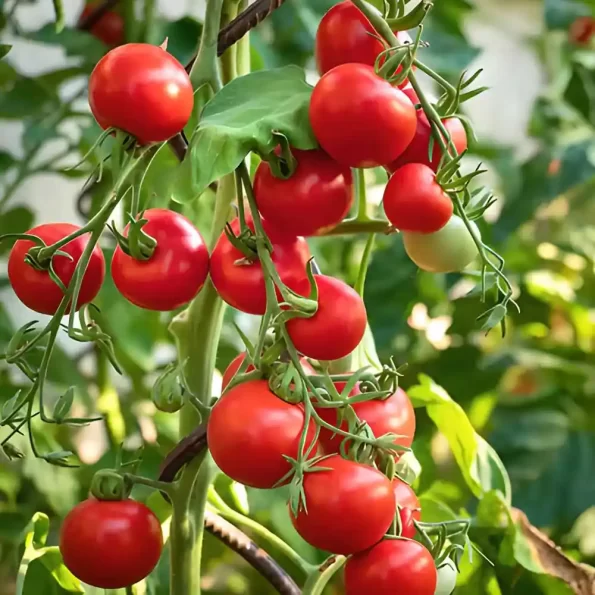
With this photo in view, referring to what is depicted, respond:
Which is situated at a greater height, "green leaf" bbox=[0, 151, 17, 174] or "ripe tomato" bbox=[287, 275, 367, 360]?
"ripe tomato" bbox=[287, 275, 367, 360]

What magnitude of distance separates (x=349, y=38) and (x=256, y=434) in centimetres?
16

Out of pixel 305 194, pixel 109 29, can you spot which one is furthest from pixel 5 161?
pixel 305 194

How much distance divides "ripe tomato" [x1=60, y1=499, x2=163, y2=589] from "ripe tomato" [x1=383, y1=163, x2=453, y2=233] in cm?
16

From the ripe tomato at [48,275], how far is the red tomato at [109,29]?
53cm

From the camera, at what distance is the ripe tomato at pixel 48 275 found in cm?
29

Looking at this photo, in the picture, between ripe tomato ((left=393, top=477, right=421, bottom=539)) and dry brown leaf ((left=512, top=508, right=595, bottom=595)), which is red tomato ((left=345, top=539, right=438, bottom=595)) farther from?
dry brown leaf ((left=512, top=508, right=595, bottom=595))

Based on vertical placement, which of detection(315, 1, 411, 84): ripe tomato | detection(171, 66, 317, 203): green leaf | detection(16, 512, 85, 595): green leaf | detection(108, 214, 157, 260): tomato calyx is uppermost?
detection(315, 1, 411, 84): ripe tomato

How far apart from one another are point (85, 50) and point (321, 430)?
0.55m

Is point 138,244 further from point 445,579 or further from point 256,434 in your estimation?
point 445,579

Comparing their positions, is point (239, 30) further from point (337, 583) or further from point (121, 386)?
point (121, 386)

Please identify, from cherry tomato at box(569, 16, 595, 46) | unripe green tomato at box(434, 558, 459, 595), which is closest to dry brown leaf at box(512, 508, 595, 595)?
unripe green tomato at box(434, 558, 459, 595)

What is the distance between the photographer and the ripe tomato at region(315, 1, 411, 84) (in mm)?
295

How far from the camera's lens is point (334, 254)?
0.90 m

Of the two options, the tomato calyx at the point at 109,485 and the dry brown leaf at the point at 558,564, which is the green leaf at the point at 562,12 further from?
the tomato calyx at the point at 109,485
